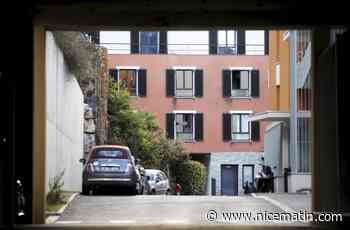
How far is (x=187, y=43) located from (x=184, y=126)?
5.42 metres

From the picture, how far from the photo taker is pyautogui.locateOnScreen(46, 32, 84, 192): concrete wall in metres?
19.5

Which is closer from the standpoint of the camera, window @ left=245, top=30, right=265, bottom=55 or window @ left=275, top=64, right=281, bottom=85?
window @ left=275, top=64, right=281, bottom=85

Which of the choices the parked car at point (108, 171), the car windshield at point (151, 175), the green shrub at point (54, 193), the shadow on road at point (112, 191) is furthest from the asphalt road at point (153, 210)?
the car windshield at point (151, 175)

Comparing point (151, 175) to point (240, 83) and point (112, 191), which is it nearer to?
point (112, 191)

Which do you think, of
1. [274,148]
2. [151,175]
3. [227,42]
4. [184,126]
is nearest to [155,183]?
[151,175]

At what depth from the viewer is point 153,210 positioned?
58.3 ft

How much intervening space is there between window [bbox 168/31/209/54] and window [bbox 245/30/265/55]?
102 inches

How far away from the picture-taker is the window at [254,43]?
53.1 meters

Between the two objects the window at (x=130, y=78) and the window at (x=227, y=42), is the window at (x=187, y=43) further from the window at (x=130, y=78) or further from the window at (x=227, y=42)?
the window at (x=130, y=78)

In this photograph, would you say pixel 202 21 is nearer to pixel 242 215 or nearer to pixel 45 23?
pixel 45 23

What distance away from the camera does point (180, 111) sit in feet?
171

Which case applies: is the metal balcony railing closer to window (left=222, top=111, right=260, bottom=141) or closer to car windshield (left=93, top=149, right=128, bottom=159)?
window (left=222, top=111, right=260, bottom=141)

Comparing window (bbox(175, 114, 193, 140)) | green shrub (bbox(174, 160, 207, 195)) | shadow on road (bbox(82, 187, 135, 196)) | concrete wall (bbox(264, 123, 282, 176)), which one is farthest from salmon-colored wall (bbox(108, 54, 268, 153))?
shadow on road (bbox(82, 187, 135, 196))

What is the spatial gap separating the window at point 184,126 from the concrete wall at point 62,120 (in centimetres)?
2323
